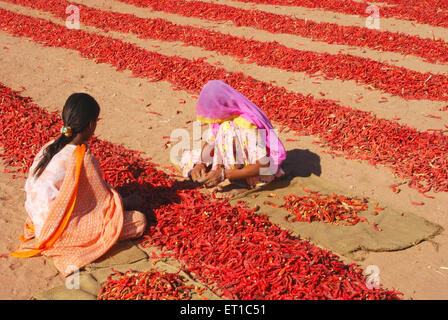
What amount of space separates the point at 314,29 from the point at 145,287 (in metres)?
9.60

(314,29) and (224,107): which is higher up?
(314,29)

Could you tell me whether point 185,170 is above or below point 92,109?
below

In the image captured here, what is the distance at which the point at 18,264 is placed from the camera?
13.2 ft

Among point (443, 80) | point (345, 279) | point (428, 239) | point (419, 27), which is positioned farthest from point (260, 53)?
point (345, 279)

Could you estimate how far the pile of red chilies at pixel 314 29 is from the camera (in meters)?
10.1

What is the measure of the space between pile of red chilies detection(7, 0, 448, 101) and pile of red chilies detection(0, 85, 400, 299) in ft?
15.2

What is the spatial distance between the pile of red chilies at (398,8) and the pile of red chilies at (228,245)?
1000 cm

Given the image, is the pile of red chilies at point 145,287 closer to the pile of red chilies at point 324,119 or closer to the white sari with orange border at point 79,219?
the white sari with orange border at point 79,219

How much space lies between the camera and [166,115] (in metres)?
7.36
